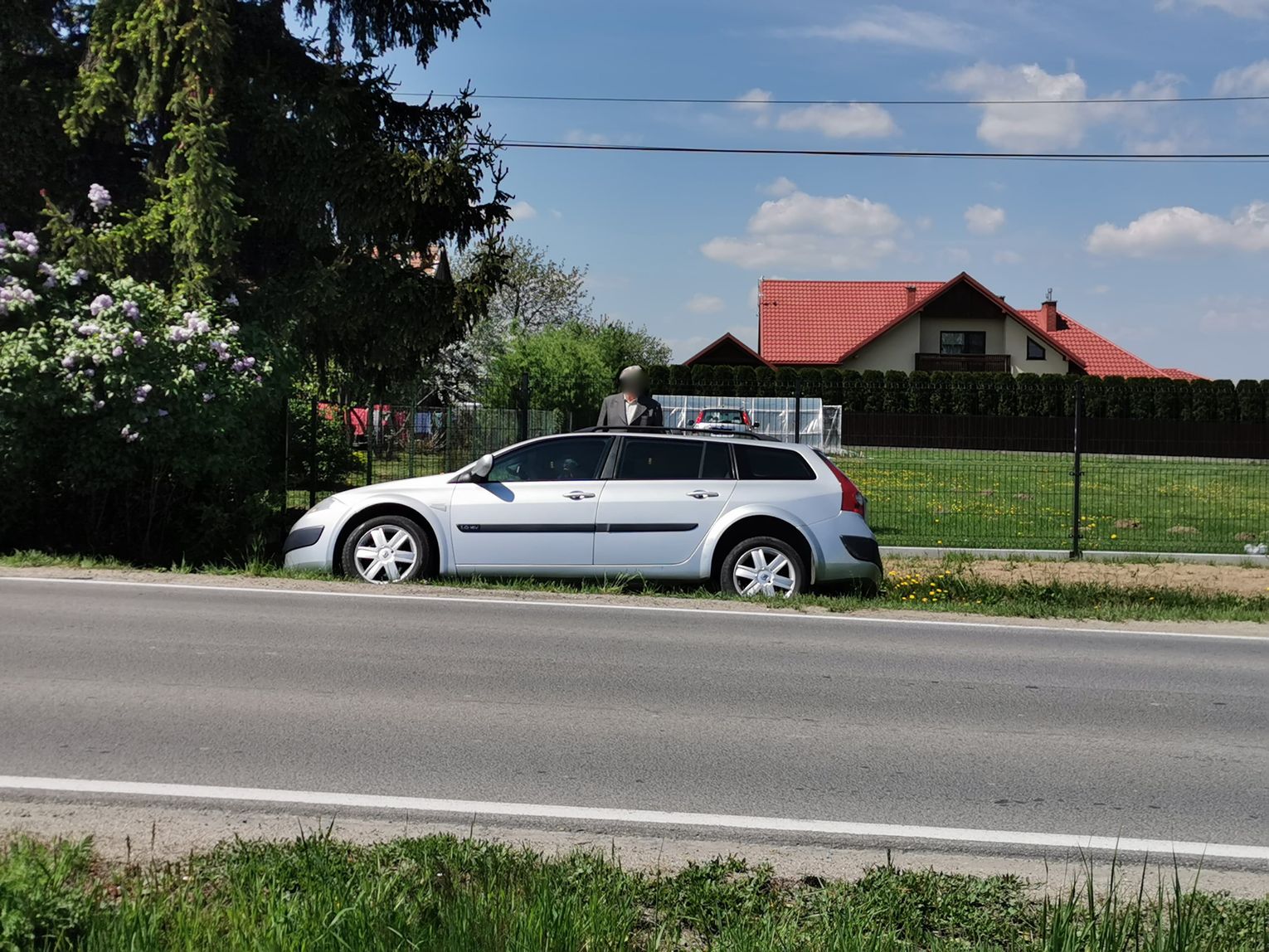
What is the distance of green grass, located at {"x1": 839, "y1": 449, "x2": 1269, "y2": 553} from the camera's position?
17072mm

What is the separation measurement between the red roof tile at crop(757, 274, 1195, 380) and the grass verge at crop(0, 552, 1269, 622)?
46658 mm

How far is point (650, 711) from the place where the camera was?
21.7ft

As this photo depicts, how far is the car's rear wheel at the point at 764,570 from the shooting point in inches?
418

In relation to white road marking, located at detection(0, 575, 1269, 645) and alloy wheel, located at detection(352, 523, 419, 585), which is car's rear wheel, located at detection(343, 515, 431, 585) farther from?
white road marking, located at detection(0, 575, 1269, 645)

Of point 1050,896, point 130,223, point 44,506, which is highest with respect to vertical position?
point 130,223

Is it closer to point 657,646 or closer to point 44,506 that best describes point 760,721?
point 657,646

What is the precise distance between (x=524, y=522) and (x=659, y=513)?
1.15 meters

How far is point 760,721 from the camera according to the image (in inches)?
254

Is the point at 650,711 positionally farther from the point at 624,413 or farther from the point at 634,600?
the point at 624,413

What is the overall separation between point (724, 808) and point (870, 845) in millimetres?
622

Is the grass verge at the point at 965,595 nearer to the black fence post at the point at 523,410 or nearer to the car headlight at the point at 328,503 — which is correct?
the car headlight at the point at 328,503

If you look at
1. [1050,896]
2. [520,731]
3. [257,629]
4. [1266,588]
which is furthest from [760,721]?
[1266,588]

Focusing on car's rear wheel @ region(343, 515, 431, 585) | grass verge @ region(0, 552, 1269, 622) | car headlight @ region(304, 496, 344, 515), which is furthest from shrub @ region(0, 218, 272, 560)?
car's rear wheel @ region(343, 515, 431, 585)

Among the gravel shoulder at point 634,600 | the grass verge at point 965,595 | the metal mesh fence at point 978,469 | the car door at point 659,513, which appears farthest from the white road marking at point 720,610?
the metal mesh fence at point 978,469
